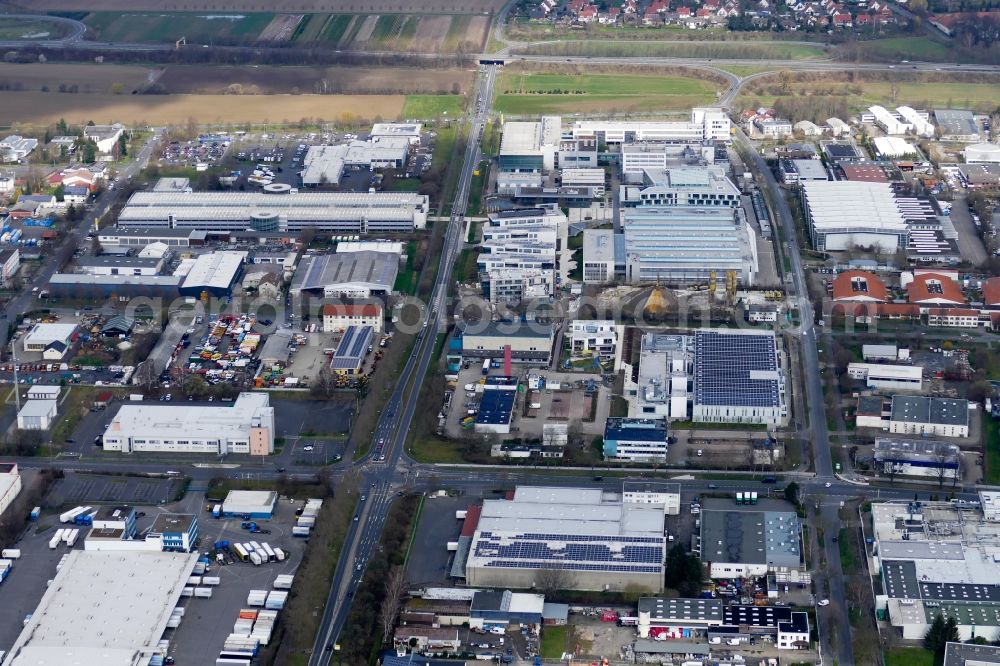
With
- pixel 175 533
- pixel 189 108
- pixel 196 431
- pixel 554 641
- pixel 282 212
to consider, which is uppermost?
pixel 189 108

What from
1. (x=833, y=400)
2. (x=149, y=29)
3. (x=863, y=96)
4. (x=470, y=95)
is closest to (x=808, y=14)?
(x=863, y=96)

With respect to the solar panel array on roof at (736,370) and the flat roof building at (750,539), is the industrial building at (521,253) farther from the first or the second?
the flat roof building at (750,539)

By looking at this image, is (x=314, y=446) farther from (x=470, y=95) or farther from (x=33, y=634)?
(x=470, y=95)

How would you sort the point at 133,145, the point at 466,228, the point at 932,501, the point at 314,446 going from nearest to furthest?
the point at 932,501
the point at 314,446
the point at 466,228
the point at 133,145

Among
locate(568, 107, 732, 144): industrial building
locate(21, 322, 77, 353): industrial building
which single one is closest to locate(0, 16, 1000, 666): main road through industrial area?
locate(21, 322, 77, 353): industrial building

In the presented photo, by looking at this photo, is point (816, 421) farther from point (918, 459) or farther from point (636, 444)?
point (636, 444)

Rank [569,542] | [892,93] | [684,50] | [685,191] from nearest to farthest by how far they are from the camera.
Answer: [569,542], [685,191], [892,93], [684,50]

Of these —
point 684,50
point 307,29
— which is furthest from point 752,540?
point 307,29
